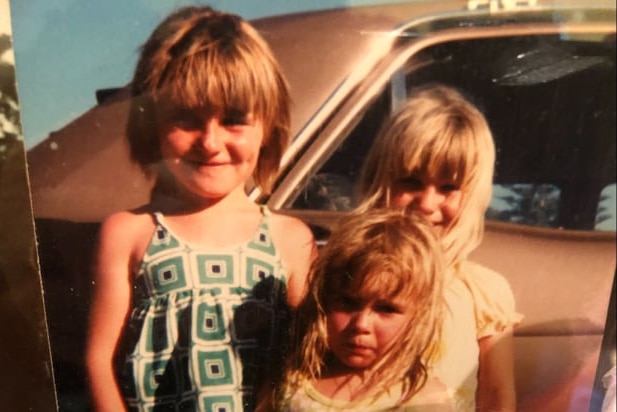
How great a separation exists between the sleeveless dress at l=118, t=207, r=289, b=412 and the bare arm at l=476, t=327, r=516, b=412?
1.03ft

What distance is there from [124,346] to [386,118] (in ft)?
1.65

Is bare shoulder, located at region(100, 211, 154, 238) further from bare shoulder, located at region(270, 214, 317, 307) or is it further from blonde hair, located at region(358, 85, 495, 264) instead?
blonde hair, located at region(358, 85, 495, 264)

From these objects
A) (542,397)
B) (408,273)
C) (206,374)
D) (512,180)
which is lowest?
(542,397)

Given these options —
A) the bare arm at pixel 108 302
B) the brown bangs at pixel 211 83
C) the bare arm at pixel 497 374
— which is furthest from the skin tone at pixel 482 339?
the bare arm at pixel 108 302

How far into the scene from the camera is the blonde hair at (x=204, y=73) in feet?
3.41

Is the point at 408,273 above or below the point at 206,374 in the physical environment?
above

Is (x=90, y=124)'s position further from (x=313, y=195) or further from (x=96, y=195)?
(x=313, y=195)

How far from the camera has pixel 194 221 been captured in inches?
42.7

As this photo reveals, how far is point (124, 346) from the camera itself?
3.65 feet

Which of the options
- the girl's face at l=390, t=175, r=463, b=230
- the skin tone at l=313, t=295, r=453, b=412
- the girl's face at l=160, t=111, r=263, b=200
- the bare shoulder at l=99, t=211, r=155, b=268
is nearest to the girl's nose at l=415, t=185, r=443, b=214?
the girl's face at l=390, t=175, r=463, b=230

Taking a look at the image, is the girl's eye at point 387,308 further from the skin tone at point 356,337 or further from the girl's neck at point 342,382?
the girl's neck at point 342,382

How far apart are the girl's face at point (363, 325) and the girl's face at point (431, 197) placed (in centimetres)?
13

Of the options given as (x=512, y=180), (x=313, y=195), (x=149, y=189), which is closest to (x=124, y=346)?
(x=149, y=189)

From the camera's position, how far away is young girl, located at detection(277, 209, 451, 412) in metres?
1.10
